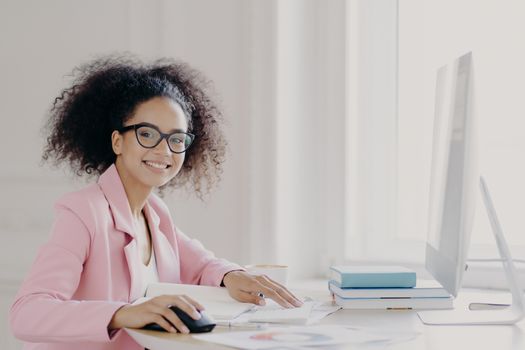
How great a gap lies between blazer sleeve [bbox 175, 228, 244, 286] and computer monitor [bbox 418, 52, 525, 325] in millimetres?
480

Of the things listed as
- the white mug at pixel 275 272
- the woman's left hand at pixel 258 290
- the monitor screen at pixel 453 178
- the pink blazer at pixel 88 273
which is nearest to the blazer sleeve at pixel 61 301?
the pink blazer at pixel 88 273

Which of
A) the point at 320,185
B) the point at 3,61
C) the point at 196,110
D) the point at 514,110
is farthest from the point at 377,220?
the point at 3,61

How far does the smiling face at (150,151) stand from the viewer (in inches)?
69.8

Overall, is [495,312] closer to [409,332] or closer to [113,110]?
[409,332]

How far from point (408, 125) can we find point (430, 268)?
2.75ft

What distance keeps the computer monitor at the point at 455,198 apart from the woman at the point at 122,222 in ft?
1.05

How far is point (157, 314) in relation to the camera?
54.7 inches

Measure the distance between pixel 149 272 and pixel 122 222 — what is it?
159 mm

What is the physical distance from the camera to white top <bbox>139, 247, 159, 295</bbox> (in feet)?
5.82

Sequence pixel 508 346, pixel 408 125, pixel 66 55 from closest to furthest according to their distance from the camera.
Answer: pixel 508 346 < pixel 408 125 < pixel 66 55

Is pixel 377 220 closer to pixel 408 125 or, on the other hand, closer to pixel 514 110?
pixel 408 125

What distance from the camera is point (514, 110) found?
2.32m

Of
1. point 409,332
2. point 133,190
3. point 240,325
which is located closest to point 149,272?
point 133,190

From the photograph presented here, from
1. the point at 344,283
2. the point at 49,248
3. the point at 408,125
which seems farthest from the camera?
the point at 408,125
